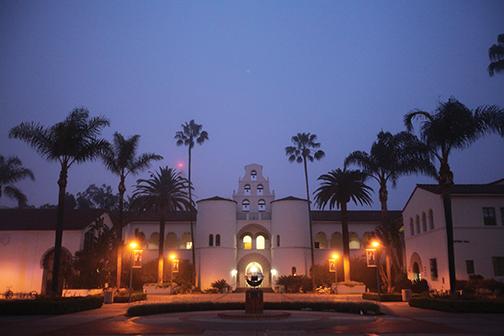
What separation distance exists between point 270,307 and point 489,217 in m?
20.3

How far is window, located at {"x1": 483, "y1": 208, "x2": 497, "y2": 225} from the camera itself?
3528 centimetres

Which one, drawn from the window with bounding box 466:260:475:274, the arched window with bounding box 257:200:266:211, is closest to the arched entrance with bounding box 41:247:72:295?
the arched window with bounding box 257:200:266:211

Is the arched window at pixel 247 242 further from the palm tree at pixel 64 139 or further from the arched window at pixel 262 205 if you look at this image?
the palm tree at pixel 64 139

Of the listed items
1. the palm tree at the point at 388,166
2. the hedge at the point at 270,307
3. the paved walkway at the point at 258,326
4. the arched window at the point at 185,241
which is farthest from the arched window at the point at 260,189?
the paved walkway at the point at 258,326

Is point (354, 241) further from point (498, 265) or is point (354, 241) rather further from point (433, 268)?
point (498, 265)

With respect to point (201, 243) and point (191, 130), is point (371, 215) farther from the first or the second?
point (191, 130)

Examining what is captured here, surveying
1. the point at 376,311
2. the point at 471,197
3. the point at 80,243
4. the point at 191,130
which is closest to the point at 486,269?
the point at 471,197

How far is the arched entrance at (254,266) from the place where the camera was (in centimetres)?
5744

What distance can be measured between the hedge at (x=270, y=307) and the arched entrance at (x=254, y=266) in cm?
3192

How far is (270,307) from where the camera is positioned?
84.1 feet

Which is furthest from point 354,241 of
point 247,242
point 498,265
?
point 498,265

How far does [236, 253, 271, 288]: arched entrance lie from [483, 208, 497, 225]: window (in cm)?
2815

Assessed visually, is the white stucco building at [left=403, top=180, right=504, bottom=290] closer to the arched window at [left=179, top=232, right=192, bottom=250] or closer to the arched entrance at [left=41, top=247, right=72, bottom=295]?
the arched window at [left=179, top=232, right=192, bottom=250]

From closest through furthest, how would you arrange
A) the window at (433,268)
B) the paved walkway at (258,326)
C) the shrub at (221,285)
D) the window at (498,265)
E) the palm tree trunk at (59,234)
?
the paved walkway at (258,326) → the palm tree trunk at (59,234) → the window at (498,265) → the window at (433,268) → the shrub at (221,285)
